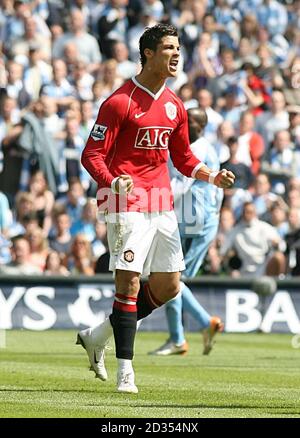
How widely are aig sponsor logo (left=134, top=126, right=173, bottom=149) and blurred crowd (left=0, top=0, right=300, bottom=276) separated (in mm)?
7883

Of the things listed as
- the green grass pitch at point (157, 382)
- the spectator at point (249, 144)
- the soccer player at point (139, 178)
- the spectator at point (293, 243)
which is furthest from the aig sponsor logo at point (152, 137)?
the spectator at point (249, 144)

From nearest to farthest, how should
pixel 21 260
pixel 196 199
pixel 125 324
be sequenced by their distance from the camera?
pixel 125 324 < pixel 196 199 < pixel 21 260

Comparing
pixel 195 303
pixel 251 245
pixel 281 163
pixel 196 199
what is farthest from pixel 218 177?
pixel 281 163

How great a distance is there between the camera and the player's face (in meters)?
9.86

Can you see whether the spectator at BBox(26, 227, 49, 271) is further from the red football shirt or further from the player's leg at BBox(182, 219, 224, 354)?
the red football shirt

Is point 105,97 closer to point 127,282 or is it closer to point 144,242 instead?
point 144,242

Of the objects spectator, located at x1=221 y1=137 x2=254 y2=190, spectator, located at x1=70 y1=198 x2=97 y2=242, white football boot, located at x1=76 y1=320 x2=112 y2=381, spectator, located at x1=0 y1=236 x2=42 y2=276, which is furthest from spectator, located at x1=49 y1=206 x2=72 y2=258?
white football boot, located at x1=76 y1=320 x2=112 y2=381

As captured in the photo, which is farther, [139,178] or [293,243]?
[293,243]

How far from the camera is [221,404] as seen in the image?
30.0 feet

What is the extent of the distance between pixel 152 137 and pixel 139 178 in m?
0.32

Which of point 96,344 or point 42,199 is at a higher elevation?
point 42,199

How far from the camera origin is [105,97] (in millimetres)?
21078
